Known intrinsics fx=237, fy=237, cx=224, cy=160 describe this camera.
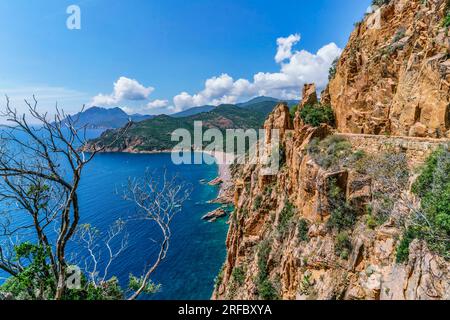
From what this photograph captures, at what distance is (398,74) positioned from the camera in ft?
60.7

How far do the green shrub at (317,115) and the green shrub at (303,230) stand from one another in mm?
10005

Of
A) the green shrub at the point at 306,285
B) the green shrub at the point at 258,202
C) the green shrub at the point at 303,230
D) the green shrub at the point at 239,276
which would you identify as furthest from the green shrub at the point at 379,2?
the green shrub at the point at 239,276

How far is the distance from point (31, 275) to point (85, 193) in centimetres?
6859

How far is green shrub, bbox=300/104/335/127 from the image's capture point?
80.7 ft

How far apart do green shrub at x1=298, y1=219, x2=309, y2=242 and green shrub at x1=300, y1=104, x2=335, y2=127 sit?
10.0 m

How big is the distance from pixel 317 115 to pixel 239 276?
68.7 ft

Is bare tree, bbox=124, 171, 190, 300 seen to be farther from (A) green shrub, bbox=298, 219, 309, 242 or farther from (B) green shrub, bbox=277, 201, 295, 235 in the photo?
(B) green shrub, bbox=277, 201, 295, 235

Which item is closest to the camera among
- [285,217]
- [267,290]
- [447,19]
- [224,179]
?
[447,19]

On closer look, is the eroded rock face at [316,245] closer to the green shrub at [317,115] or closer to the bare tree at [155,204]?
the green shrub at [317,115]

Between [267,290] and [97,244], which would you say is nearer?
[97,244]

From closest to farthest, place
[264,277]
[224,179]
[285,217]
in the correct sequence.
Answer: [264,277] < [285,217] < [224,179]

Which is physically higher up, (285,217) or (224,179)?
(285,217)

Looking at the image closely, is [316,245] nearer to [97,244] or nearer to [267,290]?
[267,290]

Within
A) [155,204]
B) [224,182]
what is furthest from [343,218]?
[224,182]
